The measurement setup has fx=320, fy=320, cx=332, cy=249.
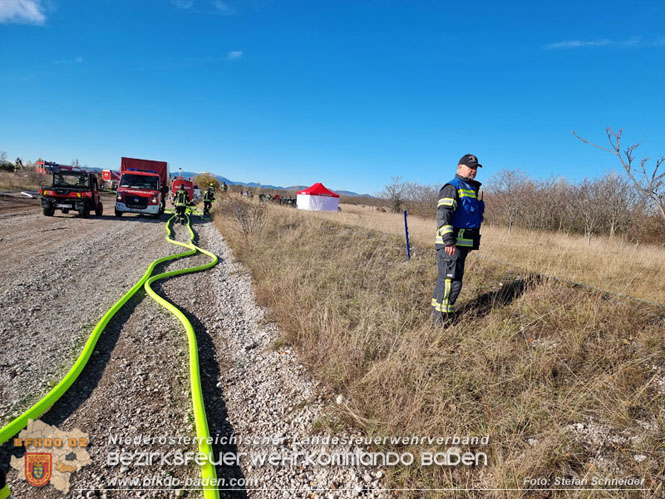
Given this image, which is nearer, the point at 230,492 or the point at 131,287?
the point at 230,492

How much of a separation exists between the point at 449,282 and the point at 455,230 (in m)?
0.60

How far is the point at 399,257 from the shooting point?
7.32m

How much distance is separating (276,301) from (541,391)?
319cm

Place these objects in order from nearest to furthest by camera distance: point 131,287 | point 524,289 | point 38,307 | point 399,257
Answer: point 38,307, point 524,289, point 131,287, point 399,257

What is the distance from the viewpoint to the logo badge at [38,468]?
1.96 meters

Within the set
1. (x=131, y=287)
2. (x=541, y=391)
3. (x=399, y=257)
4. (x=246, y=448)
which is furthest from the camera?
(x=399, y=257)

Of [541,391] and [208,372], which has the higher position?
[541,391]

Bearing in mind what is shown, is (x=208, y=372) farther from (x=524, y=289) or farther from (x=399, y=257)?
(x=399, y=257)

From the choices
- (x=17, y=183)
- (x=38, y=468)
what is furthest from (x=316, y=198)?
(x=38, y=468)

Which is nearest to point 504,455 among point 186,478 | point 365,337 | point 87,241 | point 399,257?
point 365,337

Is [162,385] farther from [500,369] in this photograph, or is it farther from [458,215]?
[458,215]

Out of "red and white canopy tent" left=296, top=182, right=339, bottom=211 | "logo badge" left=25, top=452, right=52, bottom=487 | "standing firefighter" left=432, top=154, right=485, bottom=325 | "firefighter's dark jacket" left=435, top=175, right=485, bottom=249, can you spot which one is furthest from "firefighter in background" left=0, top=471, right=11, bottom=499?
"red and white canopy tent" left=296, top=182, right=339, bottom=211

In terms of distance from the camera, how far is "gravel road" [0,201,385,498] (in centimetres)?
204

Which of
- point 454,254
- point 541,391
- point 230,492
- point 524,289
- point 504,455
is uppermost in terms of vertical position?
point 454,254
